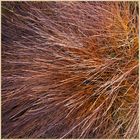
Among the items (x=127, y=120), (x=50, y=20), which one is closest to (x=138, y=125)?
(x=127, y=120)

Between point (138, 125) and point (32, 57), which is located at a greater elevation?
point (32, 57)

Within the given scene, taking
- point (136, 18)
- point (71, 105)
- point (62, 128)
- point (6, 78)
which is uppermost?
point (136, 18)

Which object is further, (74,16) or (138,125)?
(74,16)

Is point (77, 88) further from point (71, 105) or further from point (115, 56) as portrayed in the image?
point (115, 56)

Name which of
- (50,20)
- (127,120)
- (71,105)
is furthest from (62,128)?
(50,20)

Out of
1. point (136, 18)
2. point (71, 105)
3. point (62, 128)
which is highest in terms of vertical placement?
point (136, 18)

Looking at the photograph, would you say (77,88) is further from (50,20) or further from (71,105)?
(50,20)
